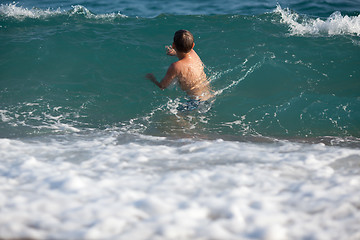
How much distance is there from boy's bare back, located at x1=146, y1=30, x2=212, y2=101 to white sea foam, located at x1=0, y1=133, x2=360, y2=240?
4.87 ft

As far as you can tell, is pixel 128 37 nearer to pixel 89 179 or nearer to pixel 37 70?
pixel 37 70

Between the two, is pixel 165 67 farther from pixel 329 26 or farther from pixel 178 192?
pixel 178 192

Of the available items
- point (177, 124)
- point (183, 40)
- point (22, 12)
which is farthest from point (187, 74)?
point (22, 12)

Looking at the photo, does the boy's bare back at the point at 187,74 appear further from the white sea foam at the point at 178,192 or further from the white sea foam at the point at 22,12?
the white sea foam at the point at 22,12

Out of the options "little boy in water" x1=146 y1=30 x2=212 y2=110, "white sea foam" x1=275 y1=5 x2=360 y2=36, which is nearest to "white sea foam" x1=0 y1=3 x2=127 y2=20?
"little boy in water" x1=146 y1=30 x2=212 y2=110

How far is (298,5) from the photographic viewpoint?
10.7m

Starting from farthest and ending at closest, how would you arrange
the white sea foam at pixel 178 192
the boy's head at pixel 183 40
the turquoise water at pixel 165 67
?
the turquoise water at pixel 165 67, the boy's head at pixel 183 40, the white sea foam at pixel 178 192

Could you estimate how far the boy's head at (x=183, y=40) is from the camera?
17.2ft

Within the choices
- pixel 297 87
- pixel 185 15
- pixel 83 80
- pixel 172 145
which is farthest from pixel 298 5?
pixel 172 145

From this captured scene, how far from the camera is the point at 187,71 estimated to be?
18.1ft

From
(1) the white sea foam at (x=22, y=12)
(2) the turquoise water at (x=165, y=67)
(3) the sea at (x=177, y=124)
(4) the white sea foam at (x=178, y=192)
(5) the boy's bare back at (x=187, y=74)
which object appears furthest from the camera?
(1) the white sea foam at (x=22, y=12)

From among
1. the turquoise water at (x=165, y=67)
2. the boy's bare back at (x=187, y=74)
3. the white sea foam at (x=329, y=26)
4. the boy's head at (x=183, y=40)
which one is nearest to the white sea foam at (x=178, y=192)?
the turquoise water at (x=165, y=67)

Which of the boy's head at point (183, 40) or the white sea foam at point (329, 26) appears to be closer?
the boy's head at point (183, 40)

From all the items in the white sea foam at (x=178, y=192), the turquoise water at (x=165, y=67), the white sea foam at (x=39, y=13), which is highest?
the white sea foam at (x=39, y=13)
